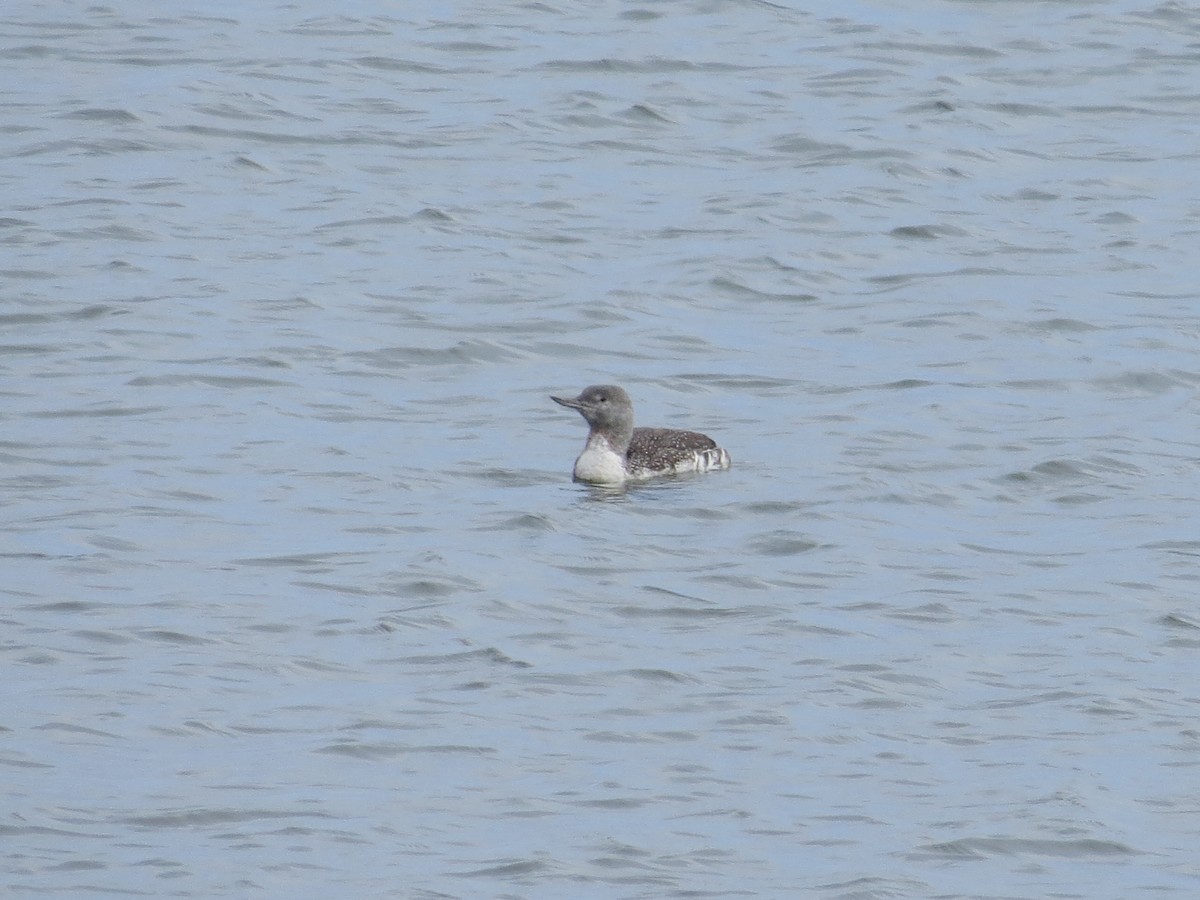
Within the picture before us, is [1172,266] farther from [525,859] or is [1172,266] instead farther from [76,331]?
[525,859]

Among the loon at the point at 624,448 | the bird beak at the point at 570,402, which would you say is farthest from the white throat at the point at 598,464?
the bird beak at the point at 570,402

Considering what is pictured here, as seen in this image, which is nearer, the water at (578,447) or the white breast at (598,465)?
the water at (578,447)

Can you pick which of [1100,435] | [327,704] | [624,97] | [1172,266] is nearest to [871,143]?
[624,97]

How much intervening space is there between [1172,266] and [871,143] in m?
4.70

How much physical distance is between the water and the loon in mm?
197

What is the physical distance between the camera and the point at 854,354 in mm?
17422

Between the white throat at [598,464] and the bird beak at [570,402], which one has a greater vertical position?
the bird beak at [570,402]

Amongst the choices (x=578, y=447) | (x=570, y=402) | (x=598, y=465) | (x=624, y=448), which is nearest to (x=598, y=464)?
(x=598, y=465)

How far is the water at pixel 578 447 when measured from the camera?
9.41 m

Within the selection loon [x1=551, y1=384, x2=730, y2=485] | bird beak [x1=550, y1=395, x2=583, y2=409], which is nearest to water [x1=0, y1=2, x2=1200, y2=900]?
loon [x1=551, y1=384, x2=730, y2=485]

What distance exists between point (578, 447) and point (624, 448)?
0.80 m

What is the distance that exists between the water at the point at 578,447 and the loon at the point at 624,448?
20 cm

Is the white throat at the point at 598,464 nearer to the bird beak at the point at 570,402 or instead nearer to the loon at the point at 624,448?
the loon at the point at 624,448

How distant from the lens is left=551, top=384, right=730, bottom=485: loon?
1475 cm
